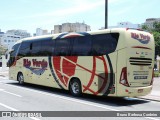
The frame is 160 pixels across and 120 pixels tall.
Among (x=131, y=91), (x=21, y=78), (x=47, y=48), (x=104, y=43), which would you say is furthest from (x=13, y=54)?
(x=131, y=91)

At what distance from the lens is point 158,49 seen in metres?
56.2

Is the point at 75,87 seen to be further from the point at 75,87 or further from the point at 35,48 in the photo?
the point at 35,48

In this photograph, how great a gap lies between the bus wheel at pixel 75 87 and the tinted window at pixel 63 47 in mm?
1591

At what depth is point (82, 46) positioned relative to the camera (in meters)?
15.5

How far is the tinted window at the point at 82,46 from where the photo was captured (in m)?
15.1

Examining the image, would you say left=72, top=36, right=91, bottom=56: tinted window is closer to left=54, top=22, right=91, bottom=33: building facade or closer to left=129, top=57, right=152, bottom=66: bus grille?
left=129, top=57, right=152, bottom=66: bus grille

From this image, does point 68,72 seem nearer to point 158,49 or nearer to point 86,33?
point 86,33

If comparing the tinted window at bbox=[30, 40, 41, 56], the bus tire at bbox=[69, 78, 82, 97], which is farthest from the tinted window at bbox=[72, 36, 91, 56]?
the tinted window at bbox=[30, 40, 41, 56]

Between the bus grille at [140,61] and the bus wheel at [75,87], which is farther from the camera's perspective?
the bus wheel at [75,87]

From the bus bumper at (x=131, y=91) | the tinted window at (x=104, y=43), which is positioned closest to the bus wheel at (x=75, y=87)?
the tinted window at (x=104, y=43)

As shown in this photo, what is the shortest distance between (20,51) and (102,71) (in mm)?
9576

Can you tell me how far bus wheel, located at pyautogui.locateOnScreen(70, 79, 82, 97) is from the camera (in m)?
15.6

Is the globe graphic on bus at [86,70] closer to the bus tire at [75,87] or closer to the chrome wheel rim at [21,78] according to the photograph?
the bus tire at [75,87]

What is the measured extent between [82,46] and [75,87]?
2278mm
